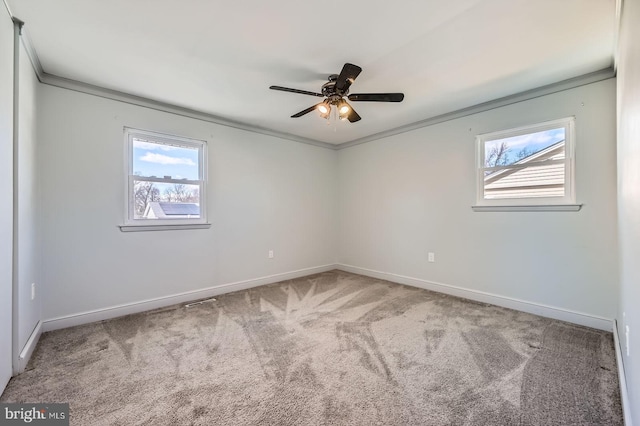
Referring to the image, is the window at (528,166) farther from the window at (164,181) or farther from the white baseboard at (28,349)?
the white baseboard at (28,349)

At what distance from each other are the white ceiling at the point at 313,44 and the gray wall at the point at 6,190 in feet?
0.88

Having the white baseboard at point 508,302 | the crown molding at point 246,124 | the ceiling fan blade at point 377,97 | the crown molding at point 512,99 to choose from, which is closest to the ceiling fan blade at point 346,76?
the ceiling fan blade at point 377,97

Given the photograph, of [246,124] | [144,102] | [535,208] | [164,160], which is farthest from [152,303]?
[535,208]

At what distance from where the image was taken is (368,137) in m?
4.54

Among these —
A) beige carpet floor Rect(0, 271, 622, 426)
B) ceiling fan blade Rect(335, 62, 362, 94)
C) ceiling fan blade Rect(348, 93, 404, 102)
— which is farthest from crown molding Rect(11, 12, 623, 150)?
beige carpet floor Rect(0, 271, 622, 426)

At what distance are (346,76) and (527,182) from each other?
236 centimetres

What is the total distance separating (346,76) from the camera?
6.80ft

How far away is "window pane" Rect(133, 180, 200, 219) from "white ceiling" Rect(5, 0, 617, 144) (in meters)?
1.00

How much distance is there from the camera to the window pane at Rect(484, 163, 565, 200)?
2797mm

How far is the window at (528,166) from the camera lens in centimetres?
275

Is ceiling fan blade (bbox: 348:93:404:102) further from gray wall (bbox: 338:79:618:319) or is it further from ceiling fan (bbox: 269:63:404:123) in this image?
gray wall (bbox: 338:79:618:319)

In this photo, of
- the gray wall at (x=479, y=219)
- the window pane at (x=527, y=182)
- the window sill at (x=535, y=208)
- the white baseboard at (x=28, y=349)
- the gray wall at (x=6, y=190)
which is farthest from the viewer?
the window pane at (x=527, y=182)

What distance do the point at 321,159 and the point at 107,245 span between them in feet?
10.9

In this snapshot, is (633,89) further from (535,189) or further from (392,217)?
(392,217)
